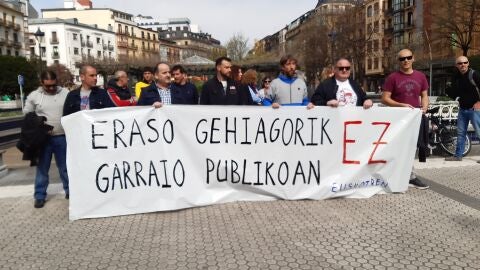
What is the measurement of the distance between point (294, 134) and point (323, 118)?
416 millimetres

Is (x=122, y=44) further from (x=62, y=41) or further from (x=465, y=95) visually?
(x=465, y=95)

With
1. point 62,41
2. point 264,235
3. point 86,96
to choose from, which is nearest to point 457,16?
point 86,96

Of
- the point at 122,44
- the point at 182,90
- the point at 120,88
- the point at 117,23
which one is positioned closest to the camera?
the point at 182,90

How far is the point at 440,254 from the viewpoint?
366 centimetres

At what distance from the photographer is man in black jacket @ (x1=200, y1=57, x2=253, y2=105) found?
556 cm

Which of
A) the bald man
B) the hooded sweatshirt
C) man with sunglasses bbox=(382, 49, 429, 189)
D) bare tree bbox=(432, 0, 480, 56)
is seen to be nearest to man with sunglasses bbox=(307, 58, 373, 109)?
man with sunglasses bbox=(382, 49, 429, 189)

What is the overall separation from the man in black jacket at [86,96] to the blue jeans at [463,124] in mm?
5712

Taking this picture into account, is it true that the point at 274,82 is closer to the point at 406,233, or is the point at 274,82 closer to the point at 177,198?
the point at 177,198

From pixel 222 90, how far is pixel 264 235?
2146 millimetres

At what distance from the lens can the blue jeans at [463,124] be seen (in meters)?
7.20

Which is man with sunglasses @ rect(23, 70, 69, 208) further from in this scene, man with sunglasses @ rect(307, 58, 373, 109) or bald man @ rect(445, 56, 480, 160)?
bald man @ rect(445, 56, 480, 160)

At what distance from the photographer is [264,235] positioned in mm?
4168

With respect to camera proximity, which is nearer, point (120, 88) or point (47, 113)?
point (47, 113)

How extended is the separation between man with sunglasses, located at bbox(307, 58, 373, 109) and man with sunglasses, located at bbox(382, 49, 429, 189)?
0.48 metres
